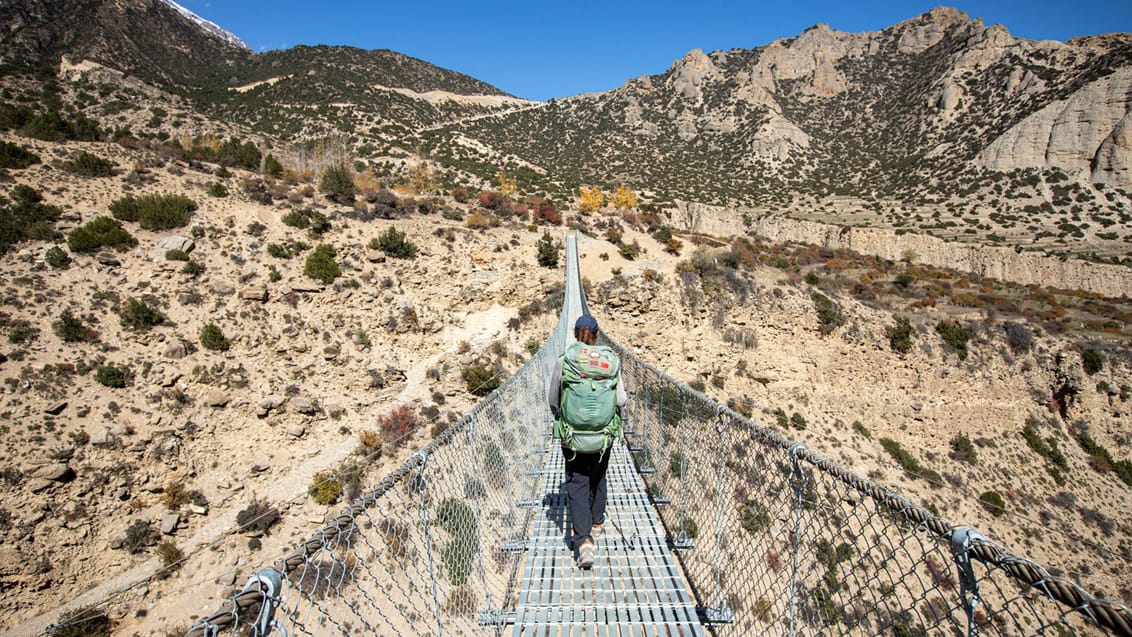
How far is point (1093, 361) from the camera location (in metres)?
14.5

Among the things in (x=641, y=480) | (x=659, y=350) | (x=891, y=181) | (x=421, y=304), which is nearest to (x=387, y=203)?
(x=421, y=304)

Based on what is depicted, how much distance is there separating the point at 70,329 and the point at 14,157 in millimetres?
7300

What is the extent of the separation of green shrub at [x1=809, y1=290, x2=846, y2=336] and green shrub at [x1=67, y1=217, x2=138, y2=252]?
2128 centimetres

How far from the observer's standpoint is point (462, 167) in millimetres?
34469

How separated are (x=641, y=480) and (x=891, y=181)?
50.4 meters

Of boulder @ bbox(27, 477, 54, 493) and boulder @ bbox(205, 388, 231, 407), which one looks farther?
boulder @ bbox(205, 388, 231, 407)

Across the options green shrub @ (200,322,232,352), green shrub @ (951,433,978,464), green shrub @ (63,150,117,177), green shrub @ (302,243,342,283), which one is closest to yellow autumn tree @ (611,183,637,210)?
green shrub @ (302,243,342,283)

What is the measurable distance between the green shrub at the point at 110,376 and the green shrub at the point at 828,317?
19660 mm

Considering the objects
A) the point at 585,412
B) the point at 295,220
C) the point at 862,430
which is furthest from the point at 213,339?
the point at 862,430

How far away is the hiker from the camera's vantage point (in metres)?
3.14

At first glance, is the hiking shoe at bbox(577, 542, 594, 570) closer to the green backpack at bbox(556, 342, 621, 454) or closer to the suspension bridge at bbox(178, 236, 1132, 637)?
the suspension bridge at bbox(178, 236, 1132, 637)

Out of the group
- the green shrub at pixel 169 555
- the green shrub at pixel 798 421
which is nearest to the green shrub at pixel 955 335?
the green shrub at pixel 798 421

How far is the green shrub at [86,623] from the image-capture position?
20.8 ft

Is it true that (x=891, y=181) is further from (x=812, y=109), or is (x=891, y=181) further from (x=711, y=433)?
(x=711, y=433)
